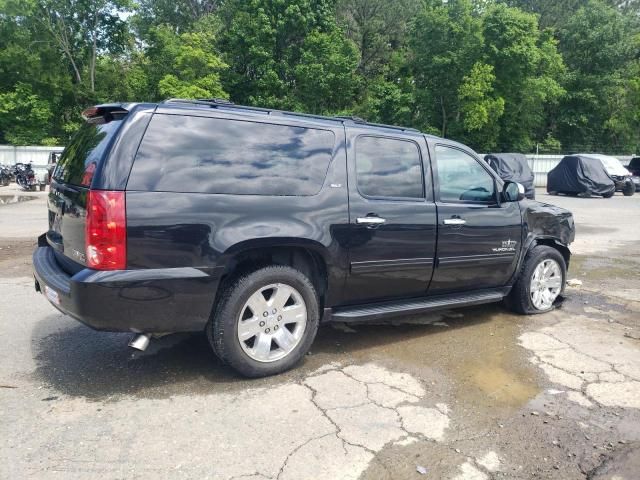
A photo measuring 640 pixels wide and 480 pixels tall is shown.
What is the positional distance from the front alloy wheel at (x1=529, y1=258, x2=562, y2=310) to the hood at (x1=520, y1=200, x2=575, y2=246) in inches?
11.5

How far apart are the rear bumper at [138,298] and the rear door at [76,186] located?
0.21 meters

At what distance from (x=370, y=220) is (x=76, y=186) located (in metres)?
2.14

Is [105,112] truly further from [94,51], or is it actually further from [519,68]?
[94,51]

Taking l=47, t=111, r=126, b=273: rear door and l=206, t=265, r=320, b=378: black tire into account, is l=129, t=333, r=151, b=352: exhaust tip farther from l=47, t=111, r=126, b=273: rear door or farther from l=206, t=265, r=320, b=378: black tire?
l=47, t=111, r=126, b=273: rear door

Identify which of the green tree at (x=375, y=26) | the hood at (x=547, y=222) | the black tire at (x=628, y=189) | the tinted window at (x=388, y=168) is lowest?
the black tire at (x=628, y=189)

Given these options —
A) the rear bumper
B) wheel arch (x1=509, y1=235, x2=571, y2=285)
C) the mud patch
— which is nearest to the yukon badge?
wheel arch (x1=509, y1=235, x2=571, y2=285)

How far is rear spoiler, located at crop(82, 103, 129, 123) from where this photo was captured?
373 centimetres

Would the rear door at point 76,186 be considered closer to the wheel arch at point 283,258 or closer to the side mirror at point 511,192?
the wheel arch at point 283,258

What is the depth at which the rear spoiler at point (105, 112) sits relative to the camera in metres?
3.73

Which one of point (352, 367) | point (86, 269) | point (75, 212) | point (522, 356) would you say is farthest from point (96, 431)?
point (522, 356)

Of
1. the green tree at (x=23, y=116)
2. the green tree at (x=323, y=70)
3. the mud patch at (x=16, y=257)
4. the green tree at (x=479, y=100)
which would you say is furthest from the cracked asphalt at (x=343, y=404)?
the green tree at (x=23, y=116)

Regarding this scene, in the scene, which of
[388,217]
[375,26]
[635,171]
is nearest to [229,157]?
[388,217]

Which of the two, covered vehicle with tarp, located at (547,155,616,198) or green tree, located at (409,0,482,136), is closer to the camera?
covered vehicle with tarp, located at (547,155,616,198)

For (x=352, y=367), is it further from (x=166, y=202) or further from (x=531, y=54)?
(x=531, y=54)
